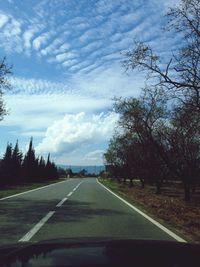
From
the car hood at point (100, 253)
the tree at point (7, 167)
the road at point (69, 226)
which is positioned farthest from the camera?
the tree at point (7, 167)

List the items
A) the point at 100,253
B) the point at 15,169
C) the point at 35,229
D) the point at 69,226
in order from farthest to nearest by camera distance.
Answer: the point at 15,169
the point at 69,226
the point at 35,229
the point at 100,253

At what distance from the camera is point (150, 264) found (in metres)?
4.29

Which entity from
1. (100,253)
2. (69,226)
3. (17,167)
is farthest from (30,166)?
(100,253)

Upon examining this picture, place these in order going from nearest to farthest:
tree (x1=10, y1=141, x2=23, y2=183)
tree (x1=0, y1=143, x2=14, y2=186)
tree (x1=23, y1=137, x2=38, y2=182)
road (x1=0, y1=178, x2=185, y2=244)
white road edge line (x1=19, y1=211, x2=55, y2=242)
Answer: white road edge line (x1=19, y1=211, x2=55, y2=242) < road (x1=0, y1=178, x2=185, y2=244) < tree (x1=0, y1=143, x2=14, y2=186) < tree (x1=10, y1=141, x2=23, y2=183) < tree (x1=23, y1=137, x2=38, y2=182)

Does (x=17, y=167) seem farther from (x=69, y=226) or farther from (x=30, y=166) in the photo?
(x=69, y=226)

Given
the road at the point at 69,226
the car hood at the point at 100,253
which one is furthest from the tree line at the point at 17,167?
the car hood at the point at 100,253

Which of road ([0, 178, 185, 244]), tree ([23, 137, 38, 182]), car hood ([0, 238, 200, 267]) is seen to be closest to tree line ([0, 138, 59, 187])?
tree ([23, 137, 38, 182])

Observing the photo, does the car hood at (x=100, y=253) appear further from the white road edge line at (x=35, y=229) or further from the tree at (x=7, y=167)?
the tree at (x=7, y=167)

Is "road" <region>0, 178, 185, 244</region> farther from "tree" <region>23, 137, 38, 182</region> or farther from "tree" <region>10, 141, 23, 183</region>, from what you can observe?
"tree" <region>23, 137, 38, 182</region>

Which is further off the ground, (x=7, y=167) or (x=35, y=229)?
(x=7, y=167)

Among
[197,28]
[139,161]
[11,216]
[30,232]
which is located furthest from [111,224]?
[139,161]

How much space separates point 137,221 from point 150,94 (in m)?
19.2

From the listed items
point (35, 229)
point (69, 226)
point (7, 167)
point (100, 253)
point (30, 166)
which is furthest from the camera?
point (30, 166)

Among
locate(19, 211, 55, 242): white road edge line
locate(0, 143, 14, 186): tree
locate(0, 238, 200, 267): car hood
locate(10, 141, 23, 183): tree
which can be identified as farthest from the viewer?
locate(10, 141, 23, 183): tree
